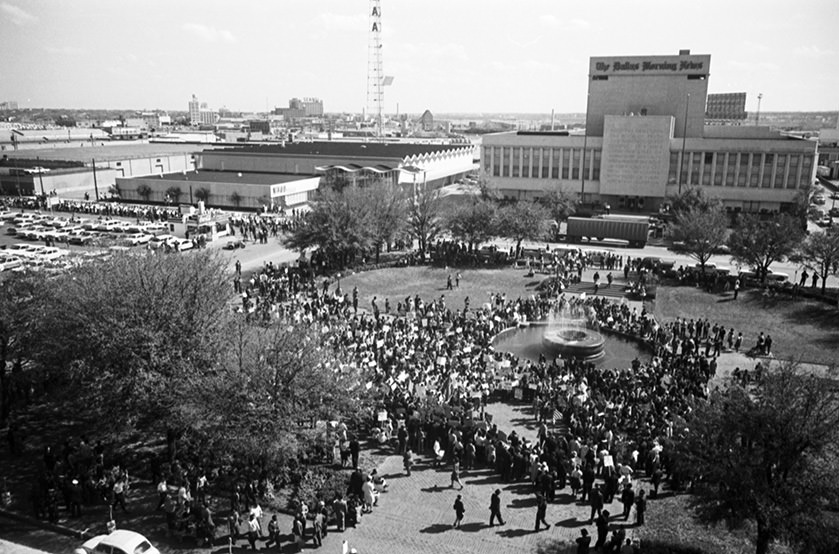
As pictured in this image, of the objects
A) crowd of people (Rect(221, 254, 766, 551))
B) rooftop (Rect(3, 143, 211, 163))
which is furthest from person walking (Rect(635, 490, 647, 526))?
rooftop (Rect(3, 143, 211, 163))

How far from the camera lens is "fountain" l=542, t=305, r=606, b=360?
3023cm

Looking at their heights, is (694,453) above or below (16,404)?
above

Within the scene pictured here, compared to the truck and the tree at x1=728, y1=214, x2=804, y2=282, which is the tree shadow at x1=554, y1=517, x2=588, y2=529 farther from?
the truck

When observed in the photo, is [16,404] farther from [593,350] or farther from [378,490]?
[593,350]

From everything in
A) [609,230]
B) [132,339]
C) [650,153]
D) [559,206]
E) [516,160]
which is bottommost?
[609,230]

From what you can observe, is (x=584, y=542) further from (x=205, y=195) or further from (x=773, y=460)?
(x=205, y=195)

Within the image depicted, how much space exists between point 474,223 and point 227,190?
3616cm

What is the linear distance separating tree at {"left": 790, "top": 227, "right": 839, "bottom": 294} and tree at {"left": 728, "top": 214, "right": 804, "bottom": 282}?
2.57 ft

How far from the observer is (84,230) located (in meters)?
57.0

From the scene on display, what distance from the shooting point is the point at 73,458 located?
20109 mm

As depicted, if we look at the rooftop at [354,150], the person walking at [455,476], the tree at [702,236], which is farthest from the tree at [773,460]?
the rooftop at [354,150]

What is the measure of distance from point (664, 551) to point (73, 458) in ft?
57.3

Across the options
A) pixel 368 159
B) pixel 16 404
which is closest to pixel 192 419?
pixel 16 404

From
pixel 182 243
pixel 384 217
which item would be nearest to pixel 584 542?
pixel 384 217
